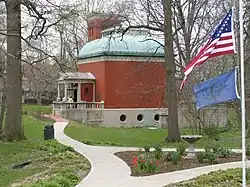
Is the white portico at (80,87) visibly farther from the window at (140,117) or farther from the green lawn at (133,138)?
the green lawn at (133,138)

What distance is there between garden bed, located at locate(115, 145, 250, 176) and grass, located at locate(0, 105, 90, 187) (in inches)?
57.8

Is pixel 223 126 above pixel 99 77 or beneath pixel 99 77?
beneath

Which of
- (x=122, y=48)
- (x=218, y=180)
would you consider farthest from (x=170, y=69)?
(x=122, y=48)

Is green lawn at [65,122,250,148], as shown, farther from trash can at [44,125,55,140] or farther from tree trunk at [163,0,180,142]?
trash can at [44,125,55,140]

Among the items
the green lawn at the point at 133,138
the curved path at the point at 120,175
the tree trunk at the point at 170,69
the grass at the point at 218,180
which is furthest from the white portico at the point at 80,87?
the grass at the point at 218,180

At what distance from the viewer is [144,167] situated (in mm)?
13422

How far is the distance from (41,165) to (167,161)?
4181 mm

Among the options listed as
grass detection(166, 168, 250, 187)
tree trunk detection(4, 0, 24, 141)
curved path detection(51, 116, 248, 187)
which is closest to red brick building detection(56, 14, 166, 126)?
tree trunk detection(4, 0, 24, 141)

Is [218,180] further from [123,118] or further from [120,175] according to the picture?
[123,118]

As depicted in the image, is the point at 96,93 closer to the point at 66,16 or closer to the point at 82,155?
the point at 66,16

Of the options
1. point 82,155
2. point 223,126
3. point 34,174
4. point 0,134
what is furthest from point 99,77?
point 34,174

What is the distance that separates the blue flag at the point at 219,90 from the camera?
1005 centimetres

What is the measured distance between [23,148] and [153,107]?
2627cm

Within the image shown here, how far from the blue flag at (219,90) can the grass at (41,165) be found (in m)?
3.70
